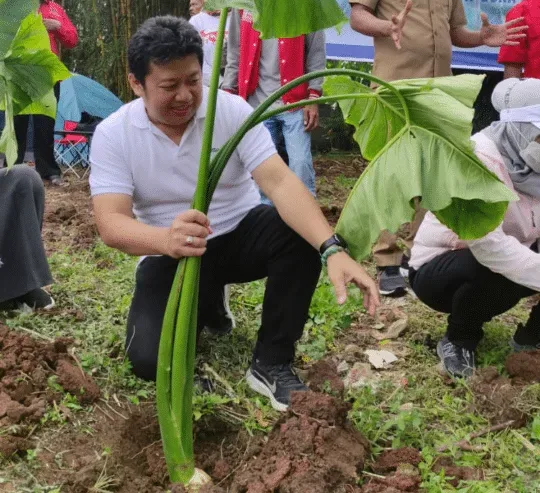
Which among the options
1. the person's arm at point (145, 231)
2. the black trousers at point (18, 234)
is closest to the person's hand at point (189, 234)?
→ the person's arm at point (145, 231)

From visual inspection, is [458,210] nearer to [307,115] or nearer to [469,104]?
[469,104]

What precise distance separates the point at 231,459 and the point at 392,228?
90 centimetres

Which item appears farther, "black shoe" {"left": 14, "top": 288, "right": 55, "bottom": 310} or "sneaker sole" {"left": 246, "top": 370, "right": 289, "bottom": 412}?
"black shoe" {"left": 14, "top": 288, "right": 55, "bottom": 310}

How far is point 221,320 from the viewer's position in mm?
3320

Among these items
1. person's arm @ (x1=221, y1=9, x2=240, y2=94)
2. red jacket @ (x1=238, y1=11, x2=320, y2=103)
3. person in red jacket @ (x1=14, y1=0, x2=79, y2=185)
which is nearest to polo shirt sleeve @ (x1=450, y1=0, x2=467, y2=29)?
red jacket @ (x1=238, y1=11, x2=320, y2=103)

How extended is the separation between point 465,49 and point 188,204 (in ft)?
15.3

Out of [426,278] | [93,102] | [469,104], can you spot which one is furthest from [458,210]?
[93,102]

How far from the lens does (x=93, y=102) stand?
780 cm

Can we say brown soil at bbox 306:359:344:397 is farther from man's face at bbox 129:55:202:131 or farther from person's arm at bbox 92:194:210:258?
man's face at bbox 129:55:202:131

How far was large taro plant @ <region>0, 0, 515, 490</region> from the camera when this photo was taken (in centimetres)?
212

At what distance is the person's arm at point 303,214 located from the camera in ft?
7.22

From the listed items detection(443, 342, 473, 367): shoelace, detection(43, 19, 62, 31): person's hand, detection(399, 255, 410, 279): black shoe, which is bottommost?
detection(399, 255, 410, 279): black shoe

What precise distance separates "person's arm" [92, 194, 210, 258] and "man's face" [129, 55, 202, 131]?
0.31m

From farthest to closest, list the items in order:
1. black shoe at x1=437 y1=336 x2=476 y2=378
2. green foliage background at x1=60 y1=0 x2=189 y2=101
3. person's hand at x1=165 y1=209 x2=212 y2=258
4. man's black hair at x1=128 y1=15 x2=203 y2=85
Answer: green foliage background at x1=60 y1=0 x2=189 y2=101 → black shoe at x1=437 y1=336 x2=476 y2=378 → man's black hair at x1=128 y1=15 x2=203 y2=85 → person's hand at x1=165 y1=209 x2=212 y2=258
